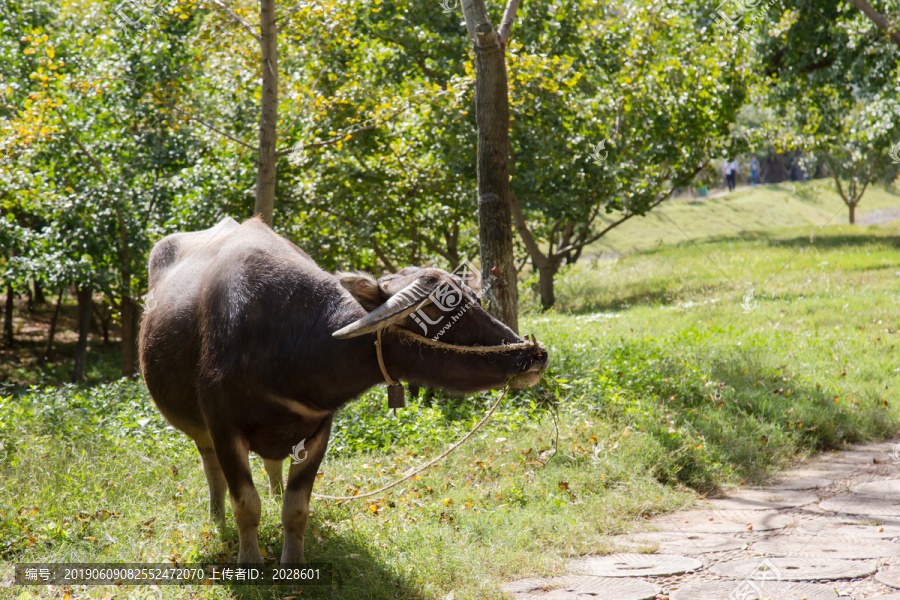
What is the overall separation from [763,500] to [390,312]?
12.3 ft

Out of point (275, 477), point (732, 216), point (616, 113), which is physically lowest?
point (275, 477)

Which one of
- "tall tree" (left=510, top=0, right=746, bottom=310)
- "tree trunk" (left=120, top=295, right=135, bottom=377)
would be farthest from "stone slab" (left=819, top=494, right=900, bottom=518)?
"tree trunk" (left=120, top=295, right=135, bottom=377)

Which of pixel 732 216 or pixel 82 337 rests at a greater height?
pixel 732 216

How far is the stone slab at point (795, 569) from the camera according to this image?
4.16 m

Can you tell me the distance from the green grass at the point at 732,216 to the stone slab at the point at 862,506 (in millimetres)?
22480

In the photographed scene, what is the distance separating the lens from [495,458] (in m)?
6.04

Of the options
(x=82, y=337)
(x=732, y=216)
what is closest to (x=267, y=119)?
(x=82, y=337)

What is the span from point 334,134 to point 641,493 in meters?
7.66

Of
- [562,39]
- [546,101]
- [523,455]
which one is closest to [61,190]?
[546,101]

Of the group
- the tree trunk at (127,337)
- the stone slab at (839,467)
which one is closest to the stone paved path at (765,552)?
the stone slab at (839,467)

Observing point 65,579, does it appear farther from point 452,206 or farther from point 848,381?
point 452,206

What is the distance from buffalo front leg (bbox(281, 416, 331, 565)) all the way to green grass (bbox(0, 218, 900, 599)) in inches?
9.0

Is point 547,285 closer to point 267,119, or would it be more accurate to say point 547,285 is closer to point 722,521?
point 267,119

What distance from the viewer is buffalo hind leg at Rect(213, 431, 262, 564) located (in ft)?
13.4
